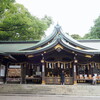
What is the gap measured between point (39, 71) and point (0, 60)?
4591mm

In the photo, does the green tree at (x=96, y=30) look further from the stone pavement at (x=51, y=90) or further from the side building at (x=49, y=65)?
the stone pavement at (x=51, y=90)

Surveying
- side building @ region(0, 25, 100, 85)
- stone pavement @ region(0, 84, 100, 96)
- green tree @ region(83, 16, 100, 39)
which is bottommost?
stone pavement @ region(0, 84, 100, 96)

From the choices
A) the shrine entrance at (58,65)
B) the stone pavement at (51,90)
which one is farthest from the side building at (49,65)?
the stone pavement at (51,90)

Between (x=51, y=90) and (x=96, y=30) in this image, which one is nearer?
(x=51, y=90)

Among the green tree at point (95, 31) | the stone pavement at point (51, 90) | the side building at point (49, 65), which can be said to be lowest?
the stone pavement at point (51, 90)

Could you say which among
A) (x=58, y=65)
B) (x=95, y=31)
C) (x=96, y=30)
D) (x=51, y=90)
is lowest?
(x=51, y=90)

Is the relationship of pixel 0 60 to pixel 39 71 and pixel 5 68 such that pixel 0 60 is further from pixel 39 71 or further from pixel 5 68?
pixel 39 71

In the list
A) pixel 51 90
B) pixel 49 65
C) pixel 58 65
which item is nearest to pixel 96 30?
pixel 49 65

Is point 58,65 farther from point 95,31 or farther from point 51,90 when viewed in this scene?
point 95,31

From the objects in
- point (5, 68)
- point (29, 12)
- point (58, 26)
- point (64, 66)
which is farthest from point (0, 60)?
point (29, 12)

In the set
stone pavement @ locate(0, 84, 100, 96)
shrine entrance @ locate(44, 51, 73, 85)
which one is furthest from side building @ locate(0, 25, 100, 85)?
stone pavement @ locate(0, 84, 100, 96)

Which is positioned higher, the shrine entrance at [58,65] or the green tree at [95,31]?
the green tree at [95,31]

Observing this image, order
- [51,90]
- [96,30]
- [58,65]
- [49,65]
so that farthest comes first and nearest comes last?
[96,30] < [49,65] < [58,65] < [51,90]

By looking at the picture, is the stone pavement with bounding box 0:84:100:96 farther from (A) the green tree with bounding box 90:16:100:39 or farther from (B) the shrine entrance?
(A) the green tree with bounding box 90:16:100:39
